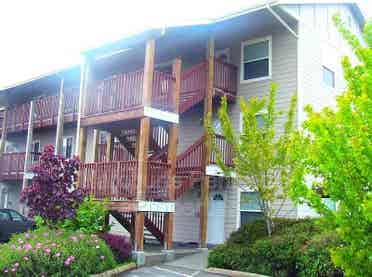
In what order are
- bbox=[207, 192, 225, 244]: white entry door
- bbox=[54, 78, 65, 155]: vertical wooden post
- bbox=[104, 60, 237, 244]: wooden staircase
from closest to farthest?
bbox=[104, 60, 237, 244]: wooden staircase, bbox=[207, 192, 225, 244]: white entry door, bbox=[54, 78, 65, 155]: vertical wooden post

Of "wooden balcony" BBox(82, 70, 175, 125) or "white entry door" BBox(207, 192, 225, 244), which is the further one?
"white entry door" BBox(207, 192, 225, 244)

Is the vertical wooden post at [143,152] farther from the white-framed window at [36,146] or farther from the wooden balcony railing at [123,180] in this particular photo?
the white-framed window at [36,146]

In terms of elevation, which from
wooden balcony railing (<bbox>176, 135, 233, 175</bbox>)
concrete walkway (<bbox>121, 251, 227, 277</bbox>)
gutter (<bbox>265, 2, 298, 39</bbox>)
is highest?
gutter (<bbox>265, 2, 298, 39</bbox>)

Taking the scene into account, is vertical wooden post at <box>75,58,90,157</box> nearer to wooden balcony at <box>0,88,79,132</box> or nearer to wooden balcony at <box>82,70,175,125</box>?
wooden balcony at <box>82,70,175,125</box>

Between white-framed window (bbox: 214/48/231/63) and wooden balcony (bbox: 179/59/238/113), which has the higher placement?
white-framed window (bbox: 214/48/231/63)

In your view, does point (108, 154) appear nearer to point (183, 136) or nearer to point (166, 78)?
point (183, 136)

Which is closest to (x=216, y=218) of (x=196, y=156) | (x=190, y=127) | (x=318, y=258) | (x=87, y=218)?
(x=196, y=156)

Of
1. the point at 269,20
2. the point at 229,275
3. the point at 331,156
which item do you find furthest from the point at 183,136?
the point at 331,156

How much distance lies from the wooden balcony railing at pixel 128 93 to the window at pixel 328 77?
635 centimetres

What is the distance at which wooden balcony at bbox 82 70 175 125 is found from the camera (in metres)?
14.8

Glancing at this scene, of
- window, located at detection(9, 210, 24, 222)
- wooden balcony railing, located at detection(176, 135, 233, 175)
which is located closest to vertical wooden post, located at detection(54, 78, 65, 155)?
window, located at detection(9, 210, 24, 222)

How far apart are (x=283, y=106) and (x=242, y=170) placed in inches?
178

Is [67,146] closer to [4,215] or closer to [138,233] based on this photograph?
[4,215]

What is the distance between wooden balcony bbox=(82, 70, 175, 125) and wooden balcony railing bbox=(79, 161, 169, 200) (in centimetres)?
154
